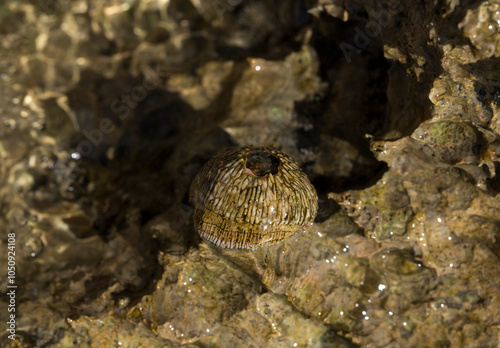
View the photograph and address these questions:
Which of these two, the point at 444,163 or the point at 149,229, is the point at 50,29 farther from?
the point at 444,163

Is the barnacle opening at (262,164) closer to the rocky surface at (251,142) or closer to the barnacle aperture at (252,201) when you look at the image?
the barnacle aperture at (252,201)

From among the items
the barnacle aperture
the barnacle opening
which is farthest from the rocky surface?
the barnacle opening

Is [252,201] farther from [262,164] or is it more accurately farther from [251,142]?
[251,142]

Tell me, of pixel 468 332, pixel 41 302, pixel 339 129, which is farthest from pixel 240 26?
pixel 468 332

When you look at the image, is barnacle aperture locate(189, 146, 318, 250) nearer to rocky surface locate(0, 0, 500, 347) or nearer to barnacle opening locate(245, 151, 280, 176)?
barnacle opening locate(245, 151, 280, 176)

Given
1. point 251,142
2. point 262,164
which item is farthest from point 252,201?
point 251,142

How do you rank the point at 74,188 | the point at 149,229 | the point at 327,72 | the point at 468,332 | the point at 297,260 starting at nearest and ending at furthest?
the point at 468,332 → the point at 297,260 → the point at 149,229 → the point at 74,188 → the point at 327,72

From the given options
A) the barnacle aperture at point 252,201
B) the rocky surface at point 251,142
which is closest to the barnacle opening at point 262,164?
the barnacle aperture at point 252,201
